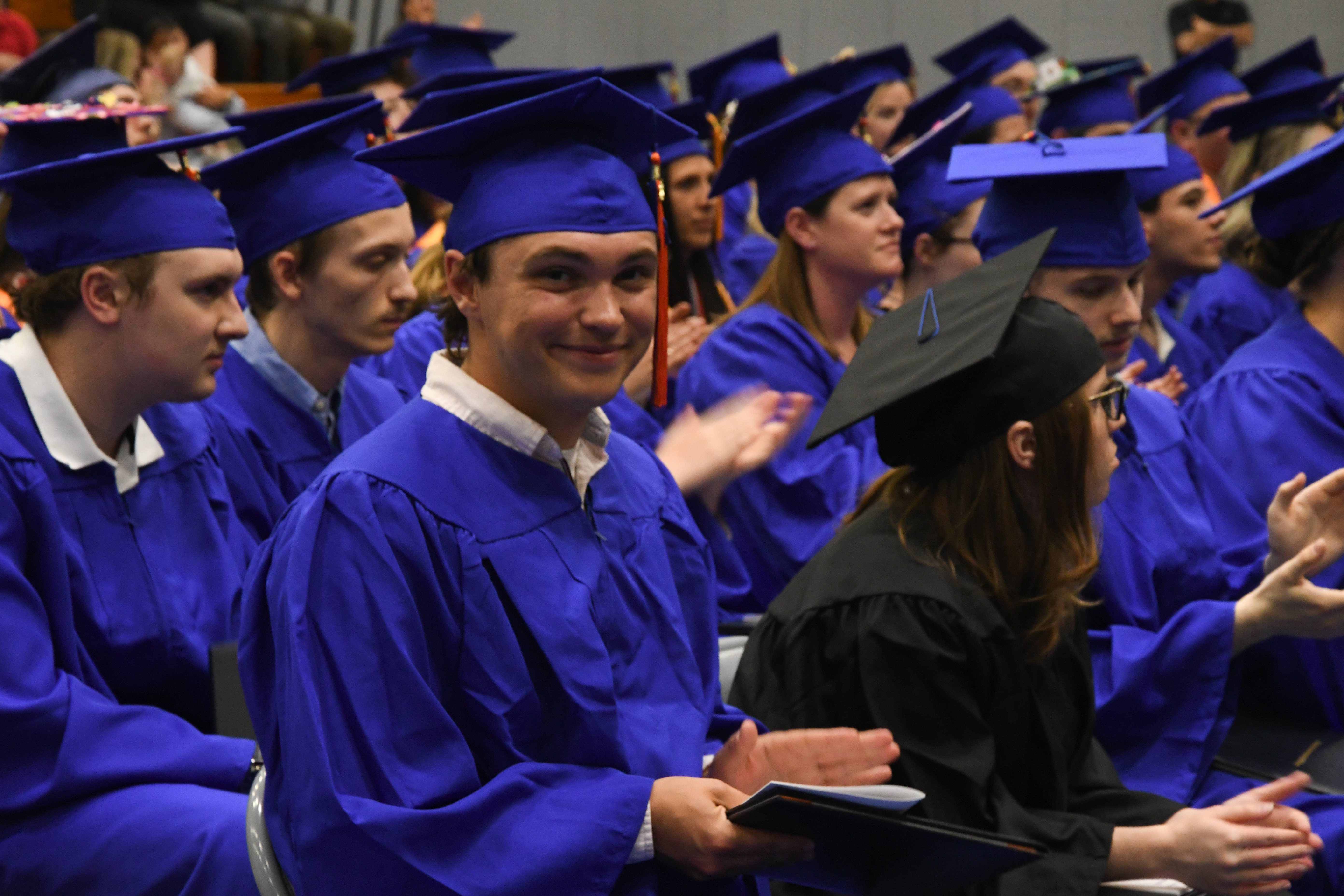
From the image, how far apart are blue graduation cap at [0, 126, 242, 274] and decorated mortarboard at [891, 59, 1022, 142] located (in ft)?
12.0

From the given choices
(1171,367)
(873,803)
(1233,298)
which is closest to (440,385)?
(873,803)

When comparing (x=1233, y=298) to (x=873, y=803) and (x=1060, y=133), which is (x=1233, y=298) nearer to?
(x=1060, y=133)

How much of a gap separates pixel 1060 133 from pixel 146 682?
4.96 metres

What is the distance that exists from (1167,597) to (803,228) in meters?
1.66

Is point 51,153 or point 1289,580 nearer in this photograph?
point 1289,580

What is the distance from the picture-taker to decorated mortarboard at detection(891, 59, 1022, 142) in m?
5.76

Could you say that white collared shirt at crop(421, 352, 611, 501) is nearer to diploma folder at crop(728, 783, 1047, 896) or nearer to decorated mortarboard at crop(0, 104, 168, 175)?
diploma folder at crop(728, 783, 1047, 896)

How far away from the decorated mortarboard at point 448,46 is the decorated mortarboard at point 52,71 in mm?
1958

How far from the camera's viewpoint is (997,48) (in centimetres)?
805

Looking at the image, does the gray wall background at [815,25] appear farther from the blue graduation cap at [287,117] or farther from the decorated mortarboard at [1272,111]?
the blue graduation cap at [287,117]

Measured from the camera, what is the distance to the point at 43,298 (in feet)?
8.48

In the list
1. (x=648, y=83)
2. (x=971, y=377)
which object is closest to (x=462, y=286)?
(x=971, y=377)

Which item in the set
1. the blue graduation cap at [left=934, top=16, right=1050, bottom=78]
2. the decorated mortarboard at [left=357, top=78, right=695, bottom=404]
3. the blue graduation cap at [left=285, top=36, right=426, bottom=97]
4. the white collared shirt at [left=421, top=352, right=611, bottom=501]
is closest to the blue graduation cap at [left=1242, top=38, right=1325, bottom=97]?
the blue graduation cap at [left=934, top=16, right=1050, bottom=78]

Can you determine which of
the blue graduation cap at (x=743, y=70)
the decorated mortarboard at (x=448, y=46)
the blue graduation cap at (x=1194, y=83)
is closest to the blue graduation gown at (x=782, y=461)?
the blue graduation cap at (x=743, y=70)
